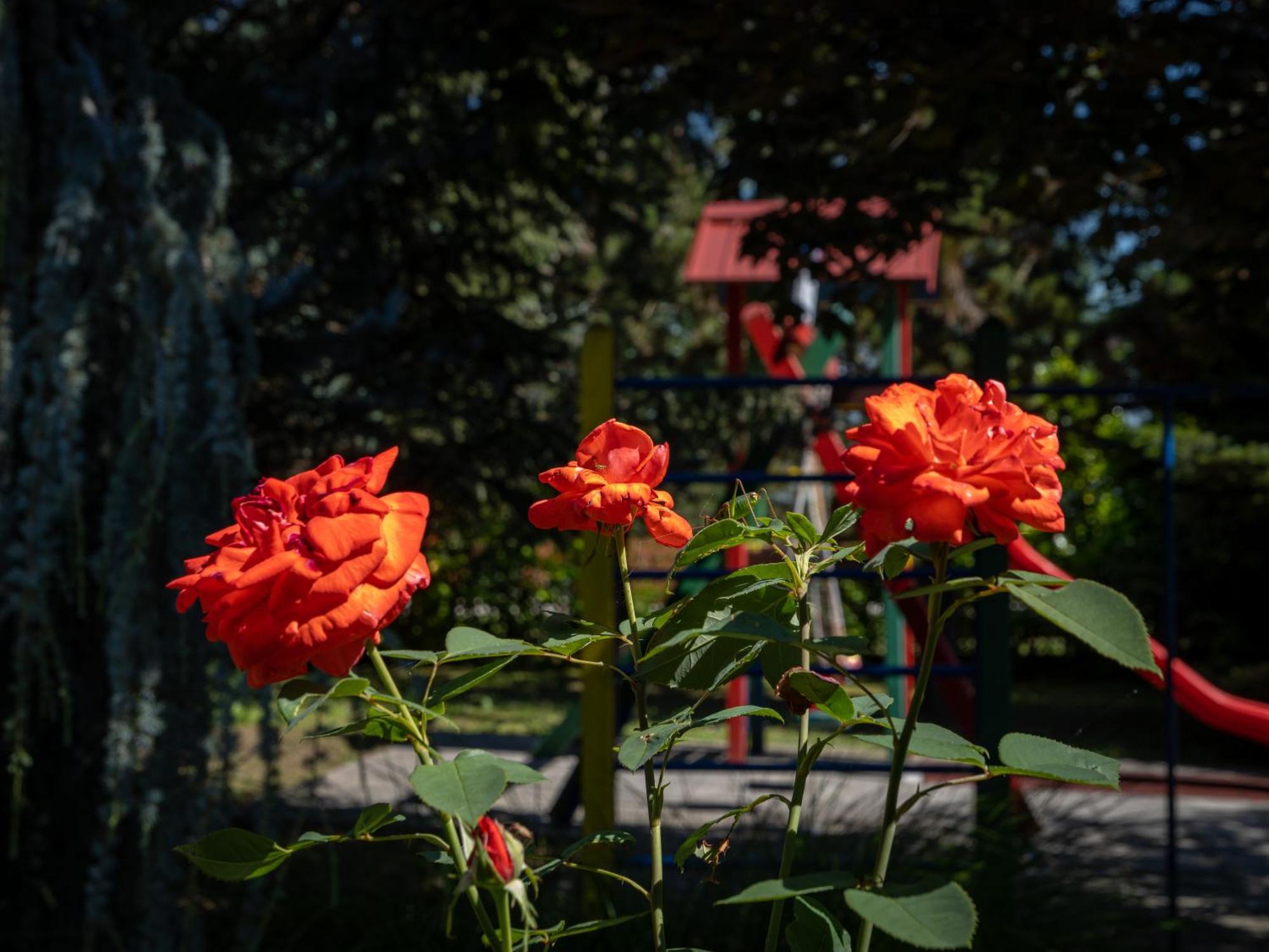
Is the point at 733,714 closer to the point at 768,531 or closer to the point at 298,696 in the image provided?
the point at 768,531

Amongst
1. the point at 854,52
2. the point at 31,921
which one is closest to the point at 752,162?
the point at 854,52

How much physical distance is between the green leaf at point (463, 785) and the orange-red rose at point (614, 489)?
0.66ft

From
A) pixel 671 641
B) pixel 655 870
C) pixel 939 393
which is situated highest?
pixel 939 393

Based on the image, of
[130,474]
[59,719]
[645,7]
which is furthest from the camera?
[645,7]

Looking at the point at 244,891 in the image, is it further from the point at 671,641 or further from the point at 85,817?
the point at 671,641

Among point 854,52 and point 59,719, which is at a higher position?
point 854,52

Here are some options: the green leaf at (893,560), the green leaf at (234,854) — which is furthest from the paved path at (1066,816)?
the green leaf at (893,560)

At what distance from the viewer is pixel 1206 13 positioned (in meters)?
3.45

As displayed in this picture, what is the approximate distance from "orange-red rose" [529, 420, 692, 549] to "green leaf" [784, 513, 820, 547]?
84 mm

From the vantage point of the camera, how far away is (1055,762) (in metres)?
0.75

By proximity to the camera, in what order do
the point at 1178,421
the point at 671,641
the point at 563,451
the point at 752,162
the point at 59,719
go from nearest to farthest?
1. the point at 671,641
2. the point at 59,719
3. the point at 752,162
4. the point at 563,451
5. the point at 1178,421

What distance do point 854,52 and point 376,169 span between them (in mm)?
1538

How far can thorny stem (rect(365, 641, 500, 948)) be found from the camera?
0.73 meters

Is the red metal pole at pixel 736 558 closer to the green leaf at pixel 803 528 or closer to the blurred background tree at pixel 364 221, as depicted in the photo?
the blurred background tree at pixel 364 221
